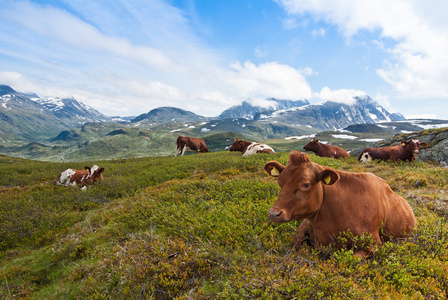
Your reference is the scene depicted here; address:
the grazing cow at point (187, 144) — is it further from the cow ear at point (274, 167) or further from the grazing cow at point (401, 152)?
→ the cow ear at point (274, 167)

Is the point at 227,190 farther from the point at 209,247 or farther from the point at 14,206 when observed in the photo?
the point at 14,206

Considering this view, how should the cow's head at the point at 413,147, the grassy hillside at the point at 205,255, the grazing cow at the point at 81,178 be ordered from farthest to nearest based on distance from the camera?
1. the cow's head at the point at 413,147
2. the grazing cow at the point at 81,178
3. the grassy hillside at the point at 205,255

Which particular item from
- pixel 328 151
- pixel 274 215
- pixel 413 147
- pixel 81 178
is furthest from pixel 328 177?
pixel 328 151

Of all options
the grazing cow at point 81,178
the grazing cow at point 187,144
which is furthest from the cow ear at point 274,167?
the grazing cow at point 187,144

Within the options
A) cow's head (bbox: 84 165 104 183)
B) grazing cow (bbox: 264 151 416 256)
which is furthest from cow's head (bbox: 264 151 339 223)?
cow's head (bbox: 84 165 104 183)

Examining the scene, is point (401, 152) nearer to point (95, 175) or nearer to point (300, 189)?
point (300, 189)

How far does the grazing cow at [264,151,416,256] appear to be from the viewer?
13.0ft

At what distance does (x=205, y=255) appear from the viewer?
4.34m

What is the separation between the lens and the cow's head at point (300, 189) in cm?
388

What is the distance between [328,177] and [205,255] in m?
2.91

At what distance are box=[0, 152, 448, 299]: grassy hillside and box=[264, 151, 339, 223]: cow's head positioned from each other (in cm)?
75

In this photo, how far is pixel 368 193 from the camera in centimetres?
441

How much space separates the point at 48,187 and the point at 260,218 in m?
15.0

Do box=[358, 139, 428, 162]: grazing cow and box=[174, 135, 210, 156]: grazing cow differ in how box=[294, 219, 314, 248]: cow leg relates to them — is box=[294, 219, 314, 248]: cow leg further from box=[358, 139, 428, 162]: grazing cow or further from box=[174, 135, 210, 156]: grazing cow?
box=[174, 135, 210, 156]: grazing cow
